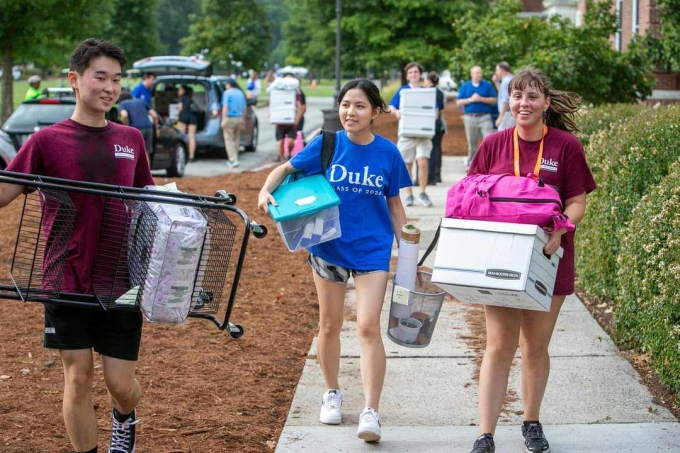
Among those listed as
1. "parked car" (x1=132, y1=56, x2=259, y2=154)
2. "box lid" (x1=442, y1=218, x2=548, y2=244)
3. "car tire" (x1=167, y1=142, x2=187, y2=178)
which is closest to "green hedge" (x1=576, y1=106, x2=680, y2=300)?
"box lid" (x1=442, y1=218, x2=548, y2=244)

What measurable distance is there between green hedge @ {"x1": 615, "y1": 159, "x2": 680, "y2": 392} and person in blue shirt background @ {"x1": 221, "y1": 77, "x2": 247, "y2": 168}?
14728 mm

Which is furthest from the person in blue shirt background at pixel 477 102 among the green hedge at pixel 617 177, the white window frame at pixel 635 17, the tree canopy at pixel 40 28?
the tree canopy at pixel 40 28

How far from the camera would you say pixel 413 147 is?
46.7ft

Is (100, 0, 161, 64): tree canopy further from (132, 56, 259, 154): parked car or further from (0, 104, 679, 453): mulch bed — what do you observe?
(0, 104, 679, 453): mulch bed

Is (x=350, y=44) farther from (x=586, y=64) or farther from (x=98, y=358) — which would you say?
(x=98, y=358)

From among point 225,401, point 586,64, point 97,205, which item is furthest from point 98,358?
point 586,64

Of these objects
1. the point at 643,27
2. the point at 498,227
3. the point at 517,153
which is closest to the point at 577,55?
the point at 643,27

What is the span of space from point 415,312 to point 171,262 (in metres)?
1.67

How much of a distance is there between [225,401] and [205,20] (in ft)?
186

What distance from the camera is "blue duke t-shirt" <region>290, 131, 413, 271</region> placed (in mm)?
5254

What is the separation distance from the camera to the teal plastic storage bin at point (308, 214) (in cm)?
499

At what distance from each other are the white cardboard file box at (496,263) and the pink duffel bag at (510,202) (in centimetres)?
7

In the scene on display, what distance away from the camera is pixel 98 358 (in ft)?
22.4

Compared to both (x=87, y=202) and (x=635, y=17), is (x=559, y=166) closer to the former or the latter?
(x=87, y=202)
